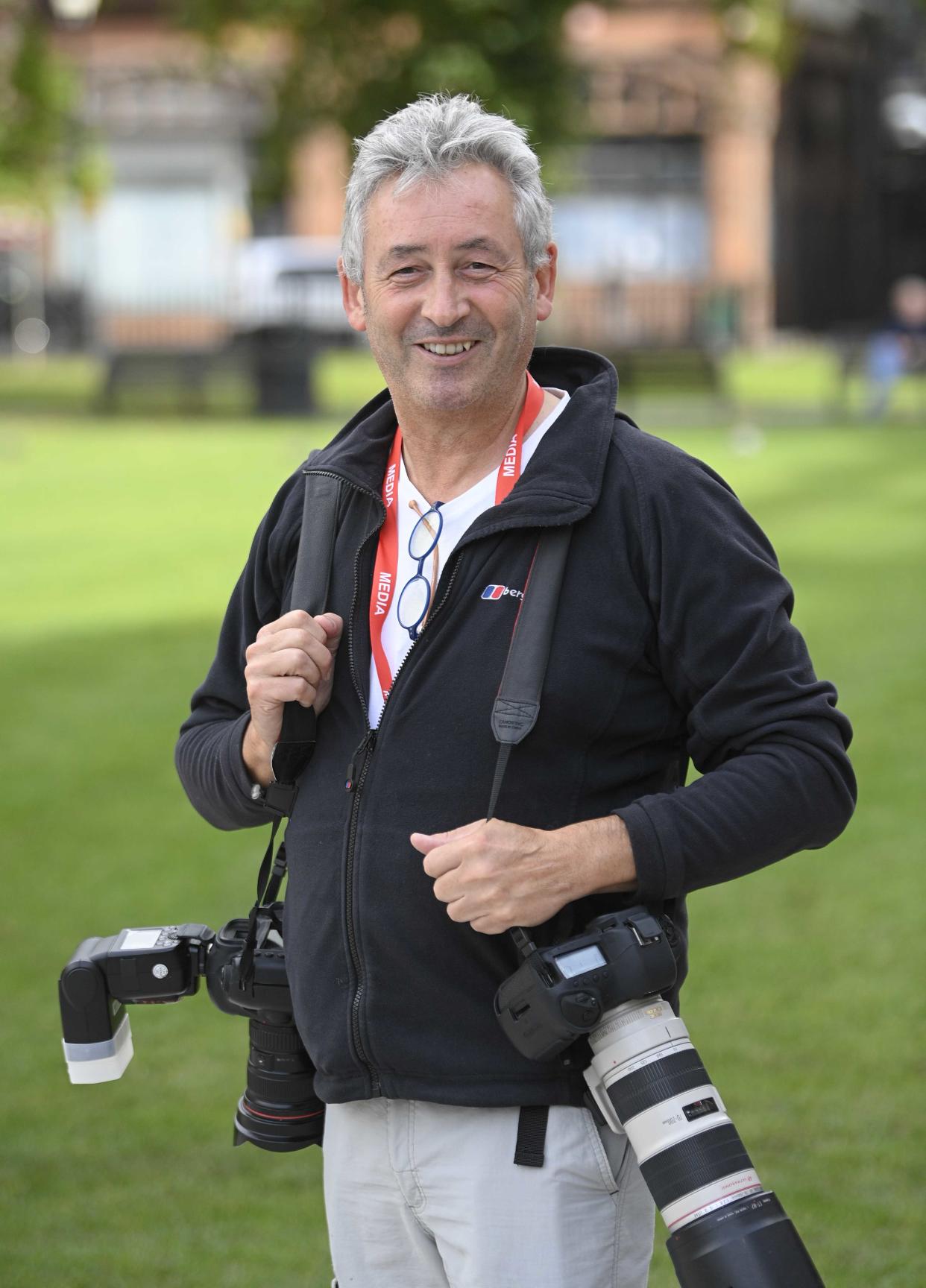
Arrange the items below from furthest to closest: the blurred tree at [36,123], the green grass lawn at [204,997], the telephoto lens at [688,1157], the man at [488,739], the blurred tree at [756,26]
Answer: the blurred tree at [36,123] → the blurred tree at [756,26] → the green grass lawn at [204,997] → the man at [488,739] → the telephoto lens at [688,1157]

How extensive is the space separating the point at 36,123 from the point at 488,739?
74.9 feet

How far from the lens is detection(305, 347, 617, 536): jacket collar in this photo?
7.72 ft

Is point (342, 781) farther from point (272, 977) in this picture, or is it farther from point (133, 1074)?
point (133, 1074)

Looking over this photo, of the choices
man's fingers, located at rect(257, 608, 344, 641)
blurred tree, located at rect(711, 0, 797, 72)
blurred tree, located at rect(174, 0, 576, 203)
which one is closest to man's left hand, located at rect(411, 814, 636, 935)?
man's fingers, located at rect(257, 608, 344, 641)

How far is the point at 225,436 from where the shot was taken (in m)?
22.1

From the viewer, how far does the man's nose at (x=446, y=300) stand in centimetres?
242

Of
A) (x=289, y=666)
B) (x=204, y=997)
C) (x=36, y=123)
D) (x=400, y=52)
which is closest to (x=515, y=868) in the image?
(x=289, y=666)

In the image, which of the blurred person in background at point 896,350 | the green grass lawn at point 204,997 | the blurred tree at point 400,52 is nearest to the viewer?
the green grass lawn at point 204,997

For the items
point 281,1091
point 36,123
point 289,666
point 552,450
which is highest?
point 36,123

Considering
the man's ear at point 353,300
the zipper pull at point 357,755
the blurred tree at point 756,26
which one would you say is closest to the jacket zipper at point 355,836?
the zipper pull at point 357,755

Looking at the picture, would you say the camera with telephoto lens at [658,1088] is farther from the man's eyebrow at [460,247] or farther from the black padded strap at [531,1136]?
the man's eyebrow at [460,247]

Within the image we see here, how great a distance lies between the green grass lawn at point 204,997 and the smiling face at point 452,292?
122 cm

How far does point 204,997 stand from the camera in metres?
5.77

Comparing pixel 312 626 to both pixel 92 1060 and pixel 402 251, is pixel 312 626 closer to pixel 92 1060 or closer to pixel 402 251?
pixel 402 251
